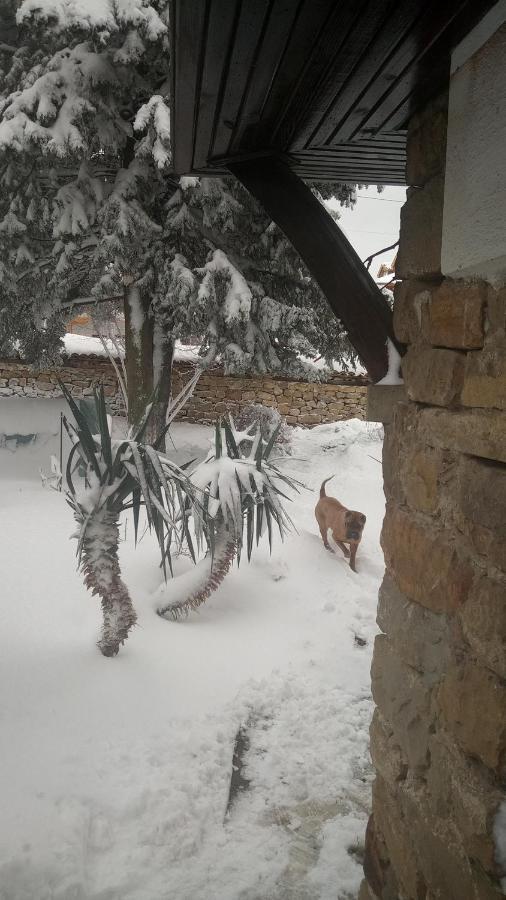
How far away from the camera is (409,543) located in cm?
144

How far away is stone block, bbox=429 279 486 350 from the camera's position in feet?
3.88

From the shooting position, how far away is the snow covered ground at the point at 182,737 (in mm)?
2092

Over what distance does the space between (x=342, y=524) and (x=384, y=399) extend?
13.3 feet

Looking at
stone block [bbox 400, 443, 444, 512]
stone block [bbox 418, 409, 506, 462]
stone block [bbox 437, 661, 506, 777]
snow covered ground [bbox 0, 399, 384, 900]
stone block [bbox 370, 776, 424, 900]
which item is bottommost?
snow covered ground [bbox 0, 399, 384, 900]

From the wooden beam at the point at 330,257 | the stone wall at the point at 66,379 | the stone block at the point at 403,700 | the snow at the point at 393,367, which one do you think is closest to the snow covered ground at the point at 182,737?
the stone block at the point at 403,700

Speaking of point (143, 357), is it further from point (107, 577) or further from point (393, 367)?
point (393, 367)

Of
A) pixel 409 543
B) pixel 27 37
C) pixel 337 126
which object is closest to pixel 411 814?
pixel 409 543

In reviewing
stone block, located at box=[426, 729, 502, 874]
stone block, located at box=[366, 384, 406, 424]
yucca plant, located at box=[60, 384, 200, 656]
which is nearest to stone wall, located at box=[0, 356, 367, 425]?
yucca plant, located at box=[60, 384, 200, 656]

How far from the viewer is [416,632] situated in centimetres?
141

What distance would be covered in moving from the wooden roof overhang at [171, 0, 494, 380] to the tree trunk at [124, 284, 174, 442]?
18.3ft

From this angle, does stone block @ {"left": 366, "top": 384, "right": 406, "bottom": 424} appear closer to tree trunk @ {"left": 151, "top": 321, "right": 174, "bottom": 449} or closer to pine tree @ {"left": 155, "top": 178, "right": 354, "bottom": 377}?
pine tree @ {"left": 155, "top": 178, "right": 354, "bottom": 377}

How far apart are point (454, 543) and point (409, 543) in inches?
6.9

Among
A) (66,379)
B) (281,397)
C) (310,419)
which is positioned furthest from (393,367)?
(66,379)

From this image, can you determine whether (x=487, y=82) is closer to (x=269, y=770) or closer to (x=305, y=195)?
(x=305, y=195)
